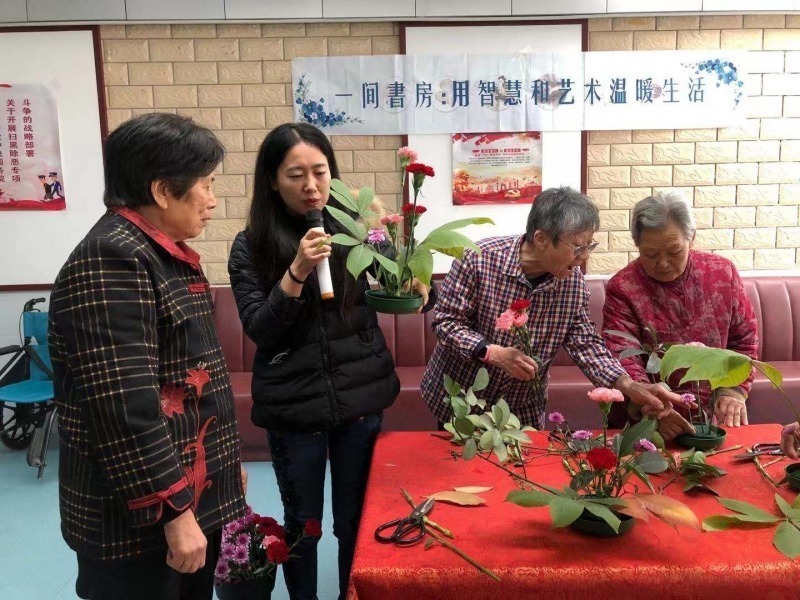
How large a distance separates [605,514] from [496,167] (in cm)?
283

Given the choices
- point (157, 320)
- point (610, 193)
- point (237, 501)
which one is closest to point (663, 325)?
point (237, 501)

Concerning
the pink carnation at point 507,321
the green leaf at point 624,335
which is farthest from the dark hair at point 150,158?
the green leaf at point 624,335

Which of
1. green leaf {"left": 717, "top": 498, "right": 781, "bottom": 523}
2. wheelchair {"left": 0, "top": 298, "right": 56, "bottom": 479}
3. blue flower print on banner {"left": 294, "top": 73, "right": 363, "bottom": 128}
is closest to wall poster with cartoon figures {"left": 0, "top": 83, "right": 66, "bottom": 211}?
wheelchair {"left": 0, "top": 298, "right": 56, "bottom": 479}

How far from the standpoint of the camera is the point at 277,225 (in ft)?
5.32

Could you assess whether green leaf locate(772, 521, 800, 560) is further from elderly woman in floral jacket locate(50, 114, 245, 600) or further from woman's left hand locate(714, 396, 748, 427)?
elderly woman in floral jacket locate(50, 114, 245, 600)

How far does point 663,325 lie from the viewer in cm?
174

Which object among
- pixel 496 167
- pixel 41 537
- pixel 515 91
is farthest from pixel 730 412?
pixel 41 537

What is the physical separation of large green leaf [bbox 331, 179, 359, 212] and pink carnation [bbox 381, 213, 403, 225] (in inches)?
3.0

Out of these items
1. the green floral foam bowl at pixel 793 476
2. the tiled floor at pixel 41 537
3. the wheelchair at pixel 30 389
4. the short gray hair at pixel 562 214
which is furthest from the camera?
the wheelchair at pixel 30 389

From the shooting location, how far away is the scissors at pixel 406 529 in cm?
114

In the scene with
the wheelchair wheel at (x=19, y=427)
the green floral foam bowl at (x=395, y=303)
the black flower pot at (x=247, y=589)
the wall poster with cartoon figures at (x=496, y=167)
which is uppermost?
the wall poster with cartoon figures at (x=496, y=167)

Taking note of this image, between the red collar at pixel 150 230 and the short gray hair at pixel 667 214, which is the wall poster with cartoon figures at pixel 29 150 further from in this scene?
the short gray hair at pixel 667 214

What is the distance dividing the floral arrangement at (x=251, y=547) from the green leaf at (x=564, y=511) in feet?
2.48

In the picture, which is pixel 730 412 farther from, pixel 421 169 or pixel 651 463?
pixel 421 169
